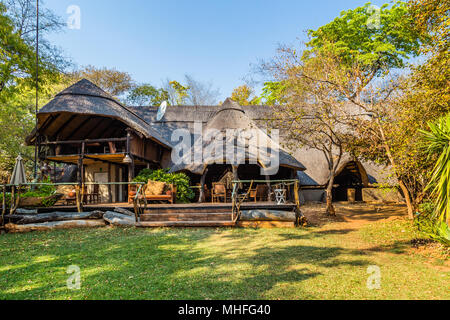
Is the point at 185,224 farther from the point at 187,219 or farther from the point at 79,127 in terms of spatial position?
the point at 79,127

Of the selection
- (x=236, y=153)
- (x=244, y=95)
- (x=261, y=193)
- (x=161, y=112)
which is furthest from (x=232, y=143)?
(x=244, y=95)

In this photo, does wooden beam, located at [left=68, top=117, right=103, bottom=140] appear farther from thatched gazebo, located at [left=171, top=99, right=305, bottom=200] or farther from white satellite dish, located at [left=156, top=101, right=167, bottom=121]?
thatched gazebo, located at [left=171, top=99, right=305, bottom=200]

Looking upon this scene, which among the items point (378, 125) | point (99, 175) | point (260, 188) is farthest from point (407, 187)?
point (99, 175)

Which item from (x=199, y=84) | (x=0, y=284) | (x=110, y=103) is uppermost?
(x=199, y=84)

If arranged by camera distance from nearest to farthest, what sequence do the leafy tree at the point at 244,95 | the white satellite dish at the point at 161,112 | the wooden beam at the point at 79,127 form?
the wooden beam at the point at 79,127 → the white satellite dish at the point at 161,112 → the leafy tree at the point at 244,95

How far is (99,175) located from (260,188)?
31.9 ft

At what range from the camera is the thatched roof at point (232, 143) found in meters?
12.6

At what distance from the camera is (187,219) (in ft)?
29.1

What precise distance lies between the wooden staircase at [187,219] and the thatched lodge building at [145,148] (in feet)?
11.0

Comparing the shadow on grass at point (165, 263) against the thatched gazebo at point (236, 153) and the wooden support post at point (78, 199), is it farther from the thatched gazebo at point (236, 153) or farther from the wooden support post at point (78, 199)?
the thatched gazebo at point (236, 153)

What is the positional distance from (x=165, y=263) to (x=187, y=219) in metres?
3.76

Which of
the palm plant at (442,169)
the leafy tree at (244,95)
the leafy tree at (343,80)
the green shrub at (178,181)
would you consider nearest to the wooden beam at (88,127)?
the green shrub at (178,181)

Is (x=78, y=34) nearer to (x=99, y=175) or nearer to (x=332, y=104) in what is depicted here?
(x=99, y=175)
